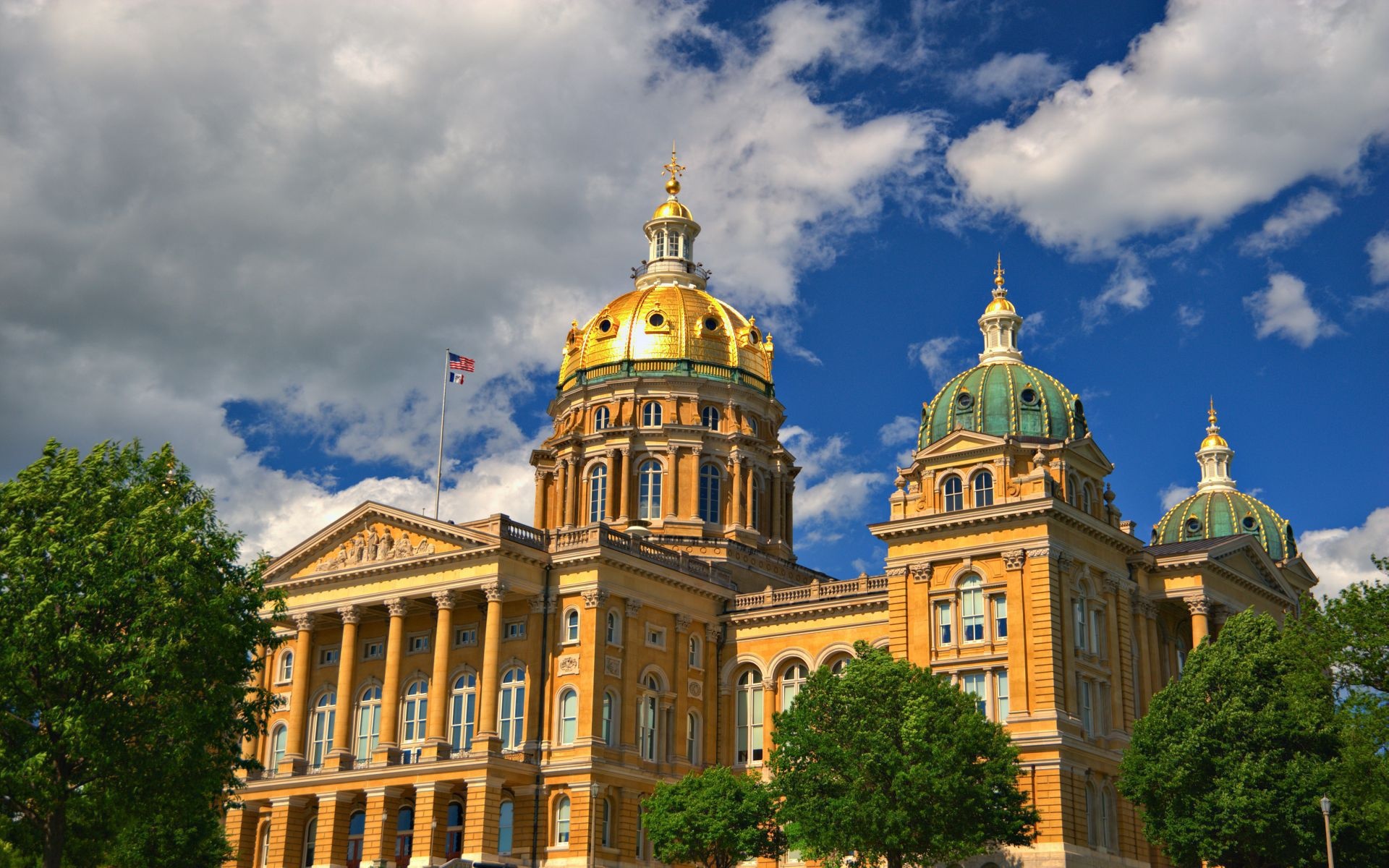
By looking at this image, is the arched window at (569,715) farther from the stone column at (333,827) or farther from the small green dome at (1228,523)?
the small green dome at (1228,523)

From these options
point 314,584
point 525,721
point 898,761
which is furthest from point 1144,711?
point 314,584

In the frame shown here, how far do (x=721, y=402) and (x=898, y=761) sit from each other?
38104 mm

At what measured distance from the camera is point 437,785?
7025 centimetres

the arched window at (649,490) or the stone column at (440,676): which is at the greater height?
the arched window at (649,490)

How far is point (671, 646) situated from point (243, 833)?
22.0 meters

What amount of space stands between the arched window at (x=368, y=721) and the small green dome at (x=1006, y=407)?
2821 centimetres

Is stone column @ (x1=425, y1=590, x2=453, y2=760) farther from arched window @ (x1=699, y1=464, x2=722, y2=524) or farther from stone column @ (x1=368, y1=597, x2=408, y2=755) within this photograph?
arched window @ (x1=699, y1=464, x2=722, y2=524)

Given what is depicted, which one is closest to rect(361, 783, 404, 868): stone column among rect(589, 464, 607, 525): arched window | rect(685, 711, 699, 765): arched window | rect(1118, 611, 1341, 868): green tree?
rect(685, 711, 699, 765): arched window

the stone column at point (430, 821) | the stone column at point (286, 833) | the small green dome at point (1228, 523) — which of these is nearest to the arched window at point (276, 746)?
the stone column at point (286, 833)

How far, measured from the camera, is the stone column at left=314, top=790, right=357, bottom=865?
72688 millimetres

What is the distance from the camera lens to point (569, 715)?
72.2m

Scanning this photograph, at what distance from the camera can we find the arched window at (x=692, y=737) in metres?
77.1

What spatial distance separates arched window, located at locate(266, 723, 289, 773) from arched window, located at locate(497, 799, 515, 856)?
45.2 feet

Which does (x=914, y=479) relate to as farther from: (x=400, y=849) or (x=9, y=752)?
(x=9, y=752)
